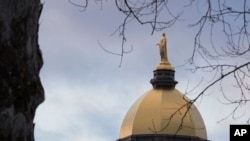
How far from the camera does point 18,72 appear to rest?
3105mm

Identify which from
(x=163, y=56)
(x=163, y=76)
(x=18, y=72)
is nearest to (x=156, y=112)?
(x=163, y=76)

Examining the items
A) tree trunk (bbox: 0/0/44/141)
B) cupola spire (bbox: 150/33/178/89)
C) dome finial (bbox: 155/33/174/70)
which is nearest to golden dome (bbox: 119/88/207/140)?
cupola spire (bbox: 150/33/178/89)

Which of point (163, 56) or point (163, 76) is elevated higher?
point (163, 56)

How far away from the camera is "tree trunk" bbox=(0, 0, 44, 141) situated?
120 inches

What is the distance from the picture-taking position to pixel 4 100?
120 inches

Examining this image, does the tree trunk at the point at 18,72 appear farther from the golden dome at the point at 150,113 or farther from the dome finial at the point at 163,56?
the dome finial at the point at 163,56

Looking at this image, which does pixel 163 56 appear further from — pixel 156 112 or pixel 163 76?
pixel 156 112

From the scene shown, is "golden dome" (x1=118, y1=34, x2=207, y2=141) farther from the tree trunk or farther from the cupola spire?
the tree trunk

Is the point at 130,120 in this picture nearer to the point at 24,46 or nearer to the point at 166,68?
the point at 166,68

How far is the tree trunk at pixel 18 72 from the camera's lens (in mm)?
3059

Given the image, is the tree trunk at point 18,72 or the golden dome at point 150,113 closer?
the tree trunk at point 18,72

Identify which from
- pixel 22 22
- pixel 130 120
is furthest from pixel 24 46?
pixel 130 120

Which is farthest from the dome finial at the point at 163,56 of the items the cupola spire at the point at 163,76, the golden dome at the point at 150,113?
the golden dome at the point at 150,113

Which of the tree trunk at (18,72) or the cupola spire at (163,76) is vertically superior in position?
the cupola spire at (163,76)
